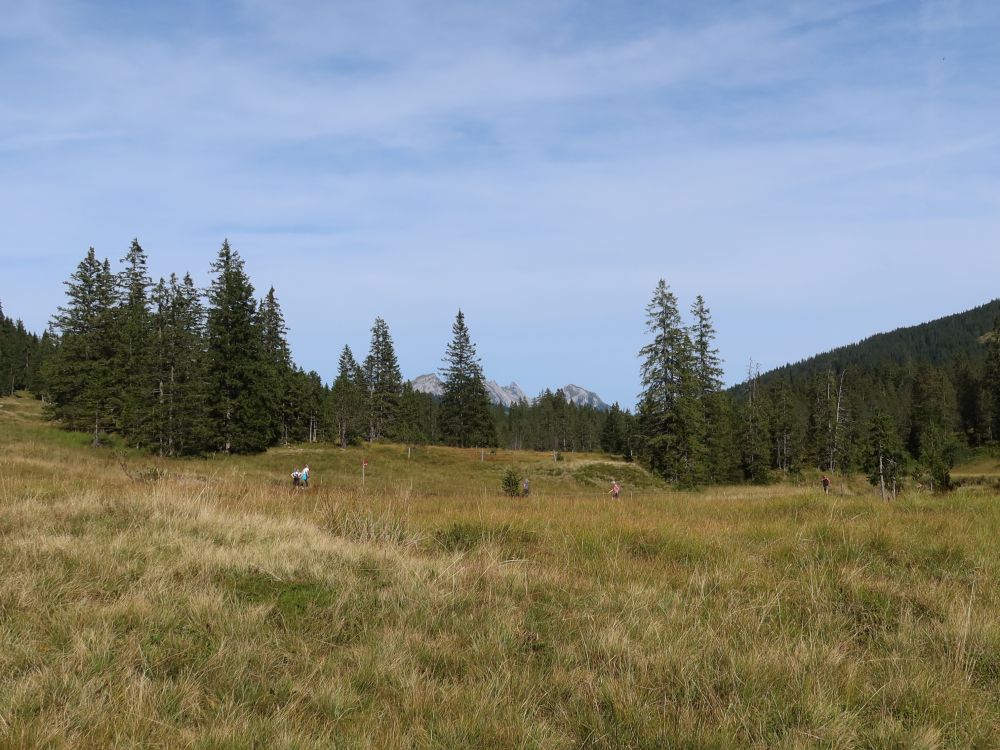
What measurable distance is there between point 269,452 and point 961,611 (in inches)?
1771

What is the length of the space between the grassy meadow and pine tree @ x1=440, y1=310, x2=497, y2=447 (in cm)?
6239

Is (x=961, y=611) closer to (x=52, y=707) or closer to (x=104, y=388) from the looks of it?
(x=52, y=707)

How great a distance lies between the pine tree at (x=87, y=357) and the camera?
137ft

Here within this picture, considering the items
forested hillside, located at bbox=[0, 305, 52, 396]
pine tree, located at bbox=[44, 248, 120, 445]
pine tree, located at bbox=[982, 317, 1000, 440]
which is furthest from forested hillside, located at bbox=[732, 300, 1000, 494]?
forested hillside, located at bbox=[0, 305, 52, 396]

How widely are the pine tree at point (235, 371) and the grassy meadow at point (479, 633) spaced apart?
3782 cm

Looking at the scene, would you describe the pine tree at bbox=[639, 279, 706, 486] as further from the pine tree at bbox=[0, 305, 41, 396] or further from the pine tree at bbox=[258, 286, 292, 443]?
the pine tree at bbox=[0, 305, 41, 396]

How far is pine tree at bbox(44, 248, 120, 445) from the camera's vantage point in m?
41.6

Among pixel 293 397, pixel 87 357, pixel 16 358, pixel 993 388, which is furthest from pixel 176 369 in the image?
pixel 993 388

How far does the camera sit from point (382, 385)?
71062 mm

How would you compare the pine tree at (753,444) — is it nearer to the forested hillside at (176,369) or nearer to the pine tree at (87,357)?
the forested hillside at (176,369)

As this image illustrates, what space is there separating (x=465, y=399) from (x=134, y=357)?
36520 mm

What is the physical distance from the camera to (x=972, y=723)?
2980 millimetres

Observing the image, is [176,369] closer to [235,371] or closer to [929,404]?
[235,371]

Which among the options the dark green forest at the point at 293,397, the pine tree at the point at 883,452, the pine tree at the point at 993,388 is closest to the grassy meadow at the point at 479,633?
the dark green forest at the point at 293,397
